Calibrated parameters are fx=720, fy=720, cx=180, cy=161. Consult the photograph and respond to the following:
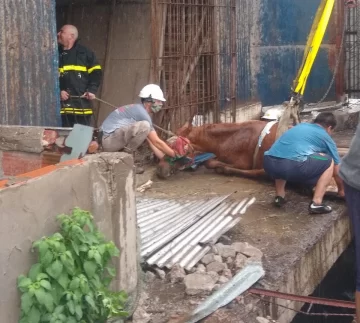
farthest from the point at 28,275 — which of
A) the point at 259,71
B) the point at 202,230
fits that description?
the point at 259,71

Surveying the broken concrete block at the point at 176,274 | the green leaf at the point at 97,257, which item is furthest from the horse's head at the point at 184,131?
the green leaf at the point at 97,257

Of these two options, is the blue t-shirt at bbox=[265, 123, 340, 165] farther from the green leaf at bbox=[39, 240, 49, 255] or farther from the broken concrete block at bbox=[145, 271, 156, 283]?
the green leaf at bbox=[39, 240, 49, 255]

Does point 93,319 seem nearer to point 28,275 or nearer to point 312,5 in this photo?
point 28,275

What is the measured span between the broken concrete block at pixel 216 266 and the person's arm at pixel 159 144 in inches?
115

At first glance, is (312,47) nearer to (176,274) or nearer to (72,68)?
(72,68)

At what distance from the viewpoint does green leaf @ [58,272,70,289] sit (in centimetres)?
379

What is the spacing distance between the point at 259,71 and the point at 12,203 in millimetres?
9392

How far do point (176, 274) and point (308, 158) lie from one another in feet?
8.86

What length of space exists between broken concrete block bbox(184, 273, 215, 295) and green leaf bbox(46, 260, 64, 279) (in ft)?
4.99

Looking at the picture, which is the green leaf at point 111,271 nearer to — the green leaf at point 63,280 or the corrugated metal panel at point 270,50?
the green leaf at point 63,280

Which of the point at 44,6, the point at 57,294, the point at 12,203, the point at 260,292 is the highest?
the point at 44,6

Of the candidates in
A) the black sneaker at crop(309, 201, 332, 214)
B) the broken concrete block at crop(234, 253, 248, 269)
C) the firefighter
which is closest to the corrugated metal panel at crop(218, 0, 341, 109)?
the firefighter

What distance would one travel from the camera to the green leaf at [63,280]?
379 centimetres

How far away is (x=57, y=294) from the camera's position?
380 centimetres
